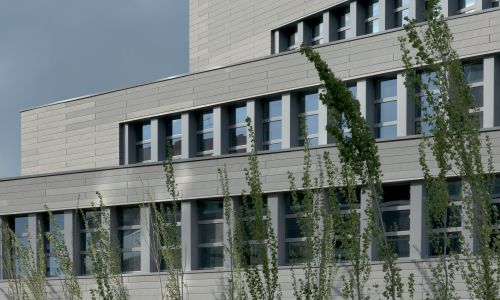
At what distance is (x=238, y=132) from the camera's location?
98.2 feet

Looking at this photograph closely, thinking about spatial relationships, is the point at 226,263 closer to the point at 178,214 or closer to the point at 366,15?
the point at 178,214

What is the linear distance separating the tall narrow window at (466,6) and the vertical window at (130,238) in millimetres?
10659

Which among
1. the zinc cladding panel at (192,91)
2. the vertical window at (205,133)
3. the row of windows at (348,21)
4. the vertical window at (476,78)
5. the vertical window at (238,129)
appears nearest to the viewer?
the vertical window at (476,78)

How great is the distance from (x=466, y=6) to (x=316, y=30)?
21.9 feet

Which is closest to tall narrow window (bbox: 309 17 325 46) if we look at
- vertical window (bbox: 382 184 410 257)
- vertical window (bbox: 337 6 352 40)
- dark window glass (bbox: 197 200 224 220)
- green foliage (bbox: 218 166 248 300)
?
vertical window (bbox: 337 6 352 40)

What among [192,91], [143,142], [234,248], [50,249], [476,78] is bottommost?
[50,249]

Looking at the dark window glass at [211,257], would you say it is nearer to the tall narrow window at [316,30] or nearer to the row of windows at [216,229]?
the row of windows at [216,229]

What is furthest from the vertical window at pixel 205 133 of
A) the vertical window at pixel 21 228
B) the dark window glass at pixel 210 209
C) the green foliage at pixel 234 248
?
the vertical window at pixel 21 228

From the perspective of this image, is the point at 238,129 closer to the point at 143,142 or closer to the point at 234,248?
the point at 143,142

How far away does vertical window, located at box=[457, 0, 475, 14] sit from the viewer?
29627mm

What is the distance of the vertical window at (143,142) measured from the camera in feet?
106

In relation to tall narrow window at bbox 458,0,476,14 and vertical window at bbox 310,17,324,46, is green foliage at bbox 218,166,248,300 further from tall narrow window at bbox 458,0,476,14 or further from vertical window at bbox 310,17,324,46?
vertical window at bbox 310,17,324,46

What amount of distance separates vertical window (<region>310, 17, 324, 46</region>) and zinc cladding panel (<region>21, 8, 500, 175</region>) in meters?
6.00

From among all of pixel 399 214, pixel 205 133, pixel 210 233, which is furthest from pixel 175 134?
pixel 399 214
